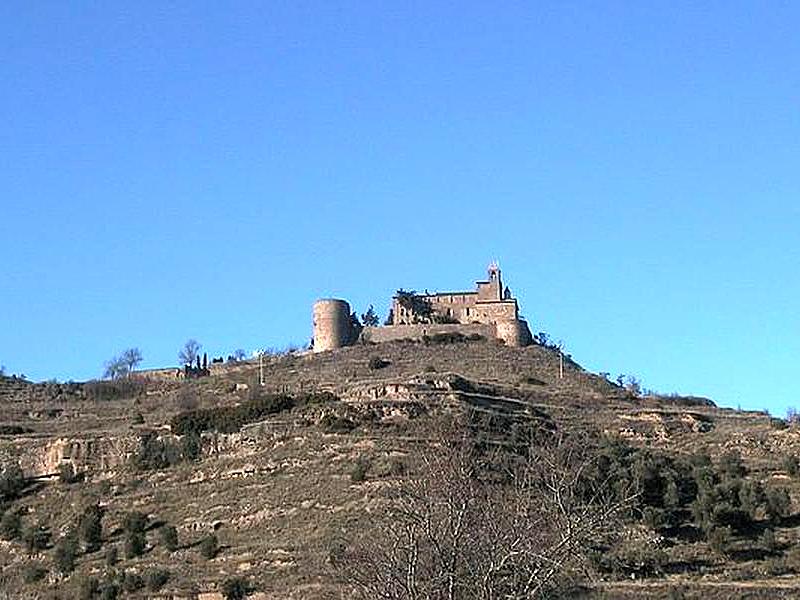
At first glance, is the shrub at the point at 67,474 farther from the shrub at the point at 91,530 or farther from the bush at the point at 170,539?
the bush at the point at 170,539

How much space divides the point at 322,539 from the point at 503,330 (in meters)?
36.3

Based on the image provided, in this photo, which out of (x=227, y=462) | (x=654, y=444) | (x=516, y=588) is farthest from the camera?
(x=654, y=444)

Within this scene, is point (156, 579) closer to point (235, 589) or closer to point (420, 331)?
point (235, 589)

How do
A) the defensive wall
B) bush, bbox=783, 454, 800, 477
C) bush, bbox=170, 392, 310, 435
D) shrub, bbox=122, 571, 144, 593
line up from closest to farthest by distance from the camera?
shrub, bbox=122, 571, 144, 593, bush, bbox=783, 454, 800, 477, bush, bbox=170, 392, 310, 435, the defensive wall

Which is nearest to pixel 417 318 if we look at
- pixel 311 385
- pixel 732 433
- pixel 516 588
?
pixel 311 385

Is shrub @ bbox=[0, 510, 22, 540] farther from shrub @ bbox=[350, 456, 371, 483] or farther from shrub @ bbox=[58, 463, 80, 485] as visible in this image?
shrub @ bbox=[350, 456, 371, 483]

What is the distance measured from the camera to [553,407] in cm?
6831

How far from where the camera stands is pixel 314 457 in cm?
5719

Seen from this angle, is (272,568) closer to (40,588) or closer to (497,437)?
(40,588)

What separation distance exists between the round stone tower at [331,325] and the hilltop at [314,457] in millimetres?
1751

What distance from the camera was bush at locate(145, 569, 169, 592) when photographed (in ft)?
150

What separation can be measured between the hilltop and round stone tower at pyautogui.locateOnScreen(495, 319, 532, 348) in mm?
893

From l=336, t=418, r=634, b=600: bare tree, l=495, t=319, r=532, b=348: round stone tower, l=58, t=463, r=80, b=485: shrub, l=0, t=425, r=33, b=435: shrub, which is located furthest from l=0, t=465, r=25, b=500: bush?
l=336, t=418, r=634, b=600: bare tree

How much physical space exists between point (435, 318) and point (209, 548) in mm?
37806
